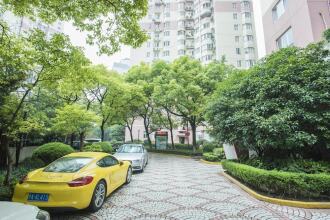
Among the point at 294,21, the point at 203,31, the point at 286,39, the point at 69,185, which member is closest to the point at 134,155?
the point at 69,185

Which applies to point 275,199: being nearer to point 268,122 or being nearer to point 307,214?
point 307,214

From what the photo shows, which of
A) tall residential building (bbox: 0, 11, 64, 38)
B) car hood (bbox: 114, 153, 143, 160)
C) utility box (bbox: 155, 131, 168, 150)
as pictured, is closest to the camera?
tall residential building (bbox: 0, 11, 64, 38)

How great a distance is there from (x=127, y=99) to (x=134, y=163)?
41.5ft

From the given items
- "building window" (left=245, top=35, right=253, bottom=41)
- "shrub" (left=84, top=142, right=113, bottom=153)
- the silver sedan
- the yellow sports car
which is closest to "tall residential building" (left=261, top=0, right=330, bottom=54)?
the silver sedan

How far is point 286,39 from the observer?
1441 centimetres

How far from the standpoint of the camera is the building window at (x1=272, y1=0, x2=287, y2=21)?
570 inches

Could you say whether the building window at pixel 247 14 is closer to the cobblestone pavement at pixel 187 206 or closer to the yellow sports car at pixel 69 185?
the cobblestone pavement at pixel 187 206

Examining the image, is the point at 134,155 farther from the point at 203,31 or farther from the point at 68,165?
the point at 203,31

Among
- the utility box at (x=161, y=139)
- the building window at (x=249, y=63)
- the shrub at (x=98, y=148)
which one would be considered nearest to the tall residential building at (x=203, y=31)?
the building window at (x=249, y=63)

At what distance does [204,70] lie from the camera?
878 inches

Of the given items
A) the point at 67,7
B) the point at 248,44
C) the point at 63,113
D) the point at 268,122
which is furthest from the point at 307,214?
the point at 248,44

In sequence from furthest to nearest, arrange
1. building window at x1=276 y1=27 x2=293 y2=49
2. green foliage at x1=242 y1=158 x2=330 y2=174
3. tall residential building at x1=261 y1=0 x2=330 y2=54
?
building window at x1=276 y1=27 x2=293 y2=49
tall residential building at x1=261 y1=0 x2=330 y2=54
green foliage at x1=242 y1=158 x2=330 y2=174

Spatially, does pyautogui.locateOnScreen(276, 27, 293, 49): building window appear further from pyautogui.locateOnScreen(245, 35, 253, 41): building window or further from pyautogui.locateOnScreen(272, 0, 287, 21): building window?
pyautogui.locateOnScreen(245, 35, 253, 41): building window

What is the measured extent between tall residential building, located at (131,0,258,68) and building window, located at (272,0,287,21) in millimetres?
19940
